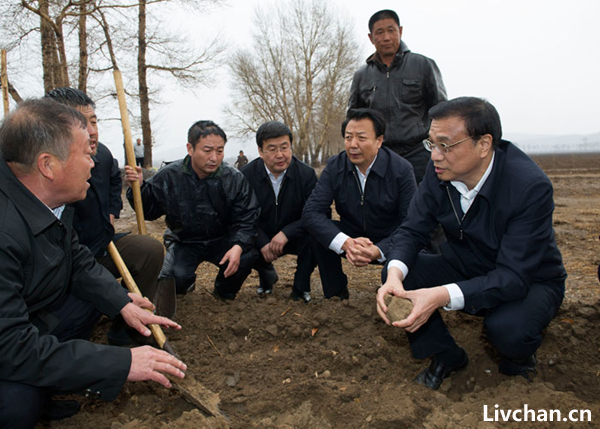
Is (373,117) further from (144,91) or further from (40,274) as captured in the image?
(144,91)

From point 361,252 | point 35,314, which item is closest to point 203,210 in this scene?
point 361,252

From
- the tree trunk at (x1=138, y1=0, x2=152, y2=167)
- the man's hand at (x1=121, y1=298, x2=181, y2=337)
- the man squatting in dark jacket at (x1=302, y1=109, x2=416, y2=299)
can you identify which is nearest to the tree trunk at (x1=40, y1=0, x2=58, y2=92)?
the tree trunk at (x1=138, y1=0, x2=152, y2=167)

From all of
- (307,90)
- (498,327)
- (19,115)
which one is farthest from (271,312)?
(307,90)

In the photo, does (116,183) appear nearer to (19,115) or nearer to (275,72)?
(19,115)

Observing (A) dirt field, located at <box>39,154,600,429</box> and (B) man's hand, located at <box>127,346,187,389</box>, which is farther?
(A) dirt field, located at <box>39,154,600,429</box>

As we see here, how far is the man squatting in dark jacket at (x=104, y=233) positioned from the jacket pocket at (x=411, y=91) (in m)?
2.56

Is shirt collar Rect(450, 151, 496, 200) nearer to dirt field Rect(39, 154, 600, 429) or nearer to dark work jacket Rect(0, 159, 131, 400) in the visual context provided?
dirt field Rect(39, 154, 600, 429)

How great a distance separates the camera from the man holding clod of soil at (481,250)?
6.94 ft

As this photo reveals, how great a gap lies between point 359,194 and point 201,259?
1505 millimetres

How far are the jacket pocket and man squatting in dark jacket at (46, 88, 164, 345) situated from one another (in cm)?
256

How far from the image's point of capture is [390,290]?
2273mm

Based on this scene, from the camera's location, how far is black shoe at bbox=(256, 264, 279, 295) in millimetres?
4137

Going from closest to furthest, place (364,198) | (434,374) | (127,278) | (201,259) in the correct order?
(434,374) < (127,278) < (364,198) < (201,259)

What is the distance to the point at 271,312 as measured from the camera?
10.6 ft
